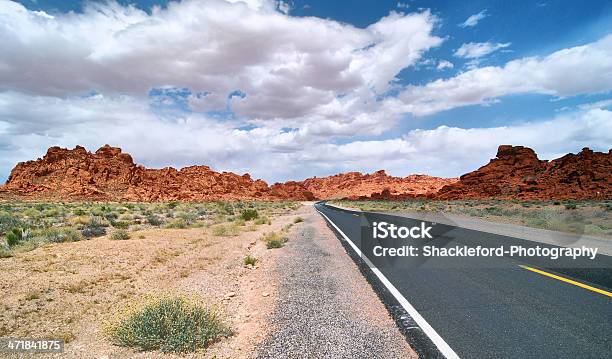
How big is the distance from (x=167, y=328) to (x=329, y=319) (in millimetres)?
2302

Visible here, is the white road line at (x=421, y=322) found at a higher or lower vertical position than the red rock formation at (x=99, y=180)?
lower

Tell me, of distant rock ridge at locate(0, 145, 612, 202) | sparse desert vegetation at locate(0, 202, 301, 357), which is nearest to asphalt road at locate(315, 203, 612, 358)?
sparse desert vegetation at locate(0, 202, 301, 357)

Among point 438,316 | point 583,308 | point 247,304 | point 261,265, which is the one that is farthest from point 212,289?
point 583,308

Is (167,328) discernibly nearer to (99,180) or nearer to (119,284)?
(119,284)

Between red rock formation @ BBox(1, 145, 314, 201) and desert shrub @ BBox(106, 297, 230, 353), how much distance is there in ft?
296

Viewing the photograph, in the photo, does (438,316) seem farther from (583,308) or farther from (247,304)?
(247,304)

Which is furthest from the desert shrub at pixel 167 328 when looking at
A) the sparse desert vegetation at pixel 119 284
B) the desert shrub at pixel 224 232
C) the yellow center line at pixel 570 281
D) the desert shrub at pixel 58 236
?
the desert shrub at pixel 224 232

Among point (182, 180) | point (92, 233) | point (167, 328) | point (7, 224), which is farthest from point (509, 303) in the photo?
point (182, 180)

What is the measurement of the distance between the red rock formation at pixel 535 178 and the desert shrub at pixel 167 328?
74850mm

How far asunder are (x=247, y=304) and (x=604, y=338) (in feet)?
17.5

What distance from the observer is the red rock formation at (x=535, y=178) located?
72.9 metres

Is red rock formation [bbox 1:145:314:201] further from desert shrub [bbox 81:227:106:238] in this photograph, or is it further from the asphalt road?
the asphalt road

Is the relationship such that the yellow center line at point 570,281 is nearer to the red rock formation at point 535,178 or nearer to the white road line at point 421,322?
the white road line at point 421,322

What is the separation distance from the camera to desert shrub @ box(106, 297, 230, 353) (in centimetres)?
526
